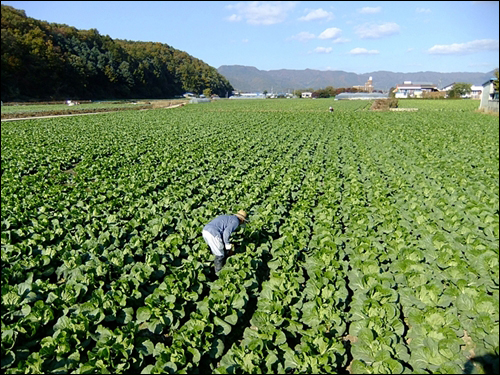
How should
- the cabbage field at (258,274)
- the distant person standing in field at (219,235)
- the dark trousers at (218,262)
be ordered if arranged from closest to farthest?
1. the cabbage field at (258,274)
2. the distant person standing in field at (219,235)
3. the dark trousers at (218,262)

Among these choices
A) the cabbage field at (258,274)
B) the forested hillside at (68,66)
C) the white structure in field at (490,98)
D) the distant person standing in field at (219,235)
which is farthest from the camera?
the forested hillside at (68,66)

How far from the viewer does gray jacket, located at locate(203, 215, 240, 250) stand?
21.7ft

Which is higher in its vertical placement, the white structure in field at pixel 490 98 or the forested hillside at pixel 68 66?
the forested hillside at pixel 68 66

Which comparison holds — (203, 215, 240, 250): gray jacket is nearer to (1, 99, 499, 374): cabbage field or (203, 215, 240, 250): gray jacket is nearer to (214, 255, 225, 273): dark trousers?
(214, 255, 225, 273): dark trousers

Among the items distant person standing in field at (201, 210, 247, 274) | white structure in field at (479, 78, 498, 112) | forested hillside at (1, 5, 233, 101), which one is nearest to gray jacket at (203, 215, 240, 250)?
distant person standing in field at (201, 210, 247, 274)

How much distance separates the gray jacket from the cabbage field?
472 mm

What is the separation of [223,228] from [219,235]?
Result: 203mm

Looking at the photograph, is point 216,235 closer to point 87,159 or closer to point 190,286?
point 190,286

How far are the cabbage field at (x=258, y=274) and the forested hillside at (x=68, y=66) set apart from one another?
68.6 metres

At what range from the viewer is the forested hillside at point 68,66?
6781cm

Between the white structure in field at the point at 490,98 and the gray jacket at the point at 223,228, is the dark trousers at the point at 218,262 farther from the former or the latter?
the white structure in field at the point at 490,98

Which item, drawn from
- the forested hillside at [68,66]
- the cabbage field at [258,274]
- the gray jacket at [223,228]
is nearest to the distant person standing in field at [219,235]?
the gray jacket at [223,228]

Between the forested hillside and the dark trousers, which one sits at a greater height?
the forested hillside

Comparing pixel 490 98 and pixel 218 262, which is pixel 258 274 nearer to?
pixel 218 262
